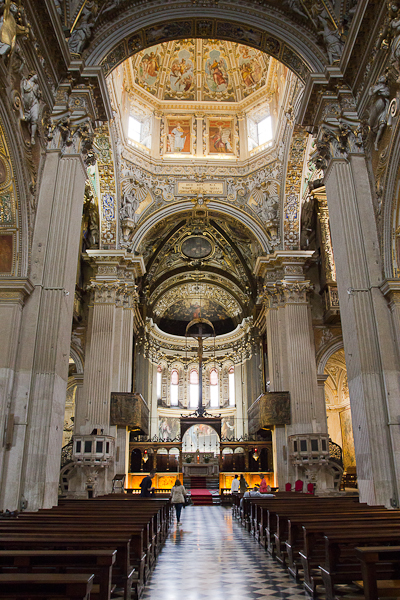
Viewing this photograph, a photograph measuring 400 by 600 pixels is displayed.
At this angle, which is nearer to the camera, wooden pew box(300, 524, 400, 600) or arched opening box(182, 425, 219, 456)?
wooden pew box(300, 524, 400, 600)

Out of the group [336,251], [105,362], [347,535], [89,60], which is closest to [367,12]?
[336,251]

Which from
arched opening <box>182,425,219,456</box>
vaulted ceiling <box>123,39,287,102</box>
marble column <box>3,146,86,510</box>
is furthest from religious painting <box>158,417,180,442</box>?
marble column <box>3,146,86,510</box>

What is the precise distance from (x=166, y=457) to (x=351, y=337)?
1950cm

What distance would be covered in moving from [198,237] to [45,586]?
23.3 meters

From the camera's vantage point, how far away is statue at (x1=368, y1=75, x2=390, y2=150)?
9.36 metres

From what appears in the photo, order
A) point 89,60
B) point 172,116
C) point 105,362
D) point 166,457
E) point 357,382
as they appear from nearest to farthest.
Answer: point 357,382 → point 89,60 → point 105,362 → point 172,116 → point 166,457

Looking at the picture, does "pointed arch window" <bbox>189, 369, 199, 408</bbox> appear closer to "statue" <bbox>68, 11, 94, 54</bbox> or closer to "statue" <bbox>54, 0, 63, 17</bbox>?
"statue" <bbox>68, 11, 94, 54</bbox>

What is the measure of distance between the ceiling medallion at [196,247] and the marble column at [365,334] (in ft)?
50.2

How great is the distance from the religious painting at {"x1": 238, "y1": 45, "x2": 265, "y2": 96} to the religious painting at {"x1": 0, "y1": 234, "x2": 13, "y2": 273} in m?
15.8

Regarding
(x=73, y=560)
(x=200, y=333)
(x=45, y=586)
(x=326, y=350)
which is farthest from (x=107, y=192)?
(x=45, y=586)

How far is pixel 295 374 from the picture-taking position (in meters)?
18.1

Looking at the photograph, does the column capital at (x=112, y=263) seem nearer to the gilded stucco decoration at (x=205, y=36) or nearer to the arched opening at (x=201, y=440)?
the gilded stucco decoration at (x=205, y=36)

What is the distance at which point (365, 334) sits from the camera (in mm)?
9398

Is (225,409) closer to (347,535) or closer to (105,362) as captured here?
(105,362)
